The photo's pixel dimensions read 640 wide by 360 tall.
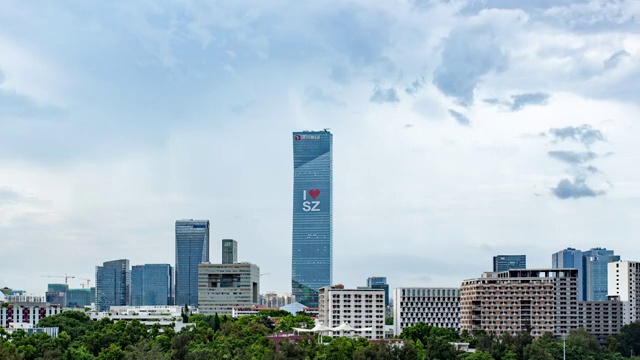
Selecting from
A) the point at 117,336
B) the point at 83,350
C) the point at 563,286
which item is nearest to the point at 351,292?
the point at 563,286

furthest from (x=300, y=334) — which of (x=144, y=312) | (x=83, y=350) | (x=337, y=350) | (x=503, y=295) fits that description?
(x=144, y=312)

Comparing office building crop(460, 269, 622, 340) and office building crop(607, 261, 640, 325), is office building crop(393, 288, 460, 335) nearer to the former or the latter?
office building crop(460, 269, 622, 340)

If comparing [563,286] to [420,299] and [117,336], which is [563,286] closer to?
[420,299]

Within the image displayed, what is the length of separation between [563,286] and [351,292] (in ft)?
93.8

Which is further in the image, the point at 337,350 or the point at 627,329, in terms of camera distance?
the point at 627,329

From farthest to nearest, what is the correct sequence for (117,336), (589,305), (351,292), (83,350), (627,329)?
(589,305) → (351,292) → (627,329) → (117,336) → (83,350)

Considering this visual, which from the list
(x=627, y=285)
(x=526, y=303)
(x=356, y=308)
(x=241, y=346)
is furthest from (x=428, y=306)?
(x=241, y=346)

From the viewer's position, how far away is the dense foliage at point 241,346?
309 feet

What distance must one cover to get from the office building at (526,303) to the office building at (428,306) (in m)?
9.10

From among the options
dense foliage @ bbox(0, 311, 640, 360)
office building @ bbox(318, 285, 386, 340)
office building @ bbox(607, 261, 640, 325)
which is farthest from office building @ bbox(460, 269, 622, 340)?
office building @ bbox(607, 261, 640, 325)

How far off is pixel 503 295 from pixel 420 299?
16778 mm

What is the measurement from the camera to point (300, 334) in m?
118

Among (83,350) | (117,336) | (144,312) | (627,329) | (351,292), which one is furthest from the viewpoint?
(144,312)

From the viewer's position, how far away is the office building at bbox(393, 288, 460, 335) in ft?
518
